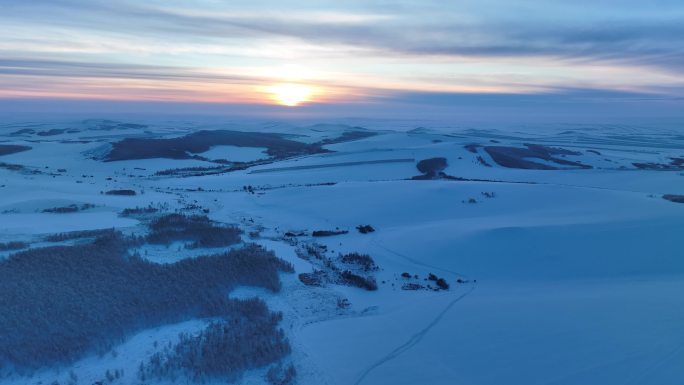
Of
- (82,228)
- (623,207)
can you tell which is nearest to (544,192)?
(623,207)

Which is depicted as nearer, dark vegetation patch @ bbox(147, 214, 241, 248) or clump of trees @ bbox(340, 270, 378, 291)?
clump of trees @ bbox(340, 270, 378, 291)

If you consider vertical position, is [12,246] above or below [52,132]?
above

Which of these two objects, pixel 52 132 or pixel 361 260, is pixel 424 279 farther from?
pixel 52 132

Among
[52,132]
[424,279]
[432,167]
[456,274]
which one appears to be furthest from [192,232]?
[52,132]

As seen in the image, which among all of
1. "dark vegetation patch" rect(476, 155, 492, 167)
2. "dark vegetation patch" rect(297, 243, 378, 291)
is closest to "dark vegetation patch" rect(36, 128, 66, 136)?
"dark vegetation patch" rect(476, 155, 492, 167)

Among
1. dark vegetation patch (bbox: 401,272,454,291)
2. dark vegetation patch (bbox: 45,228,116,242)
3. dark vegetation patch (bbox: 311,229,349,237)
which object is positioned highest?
dark vegetation patch (bbox: 401,272,454,291)

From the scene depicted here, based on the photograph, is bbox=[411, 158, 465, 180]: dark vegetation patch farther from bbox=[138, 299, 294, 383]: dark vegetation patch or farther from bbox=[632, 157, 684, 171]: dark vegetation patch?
bbox=[138, 299, 294, 383]: dark vegetation patch
